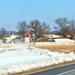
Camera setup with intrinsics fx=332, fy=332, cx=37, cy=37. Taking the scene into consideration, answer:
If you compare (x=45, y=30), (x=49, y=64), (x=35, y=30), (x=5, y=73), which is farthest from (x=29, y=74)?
(x=45, y=30)

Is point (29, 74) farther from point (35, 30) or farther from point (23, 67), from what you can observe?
point (35, 30)

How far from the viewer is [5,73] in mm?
21844

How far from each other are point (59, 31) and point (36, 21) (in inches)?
549

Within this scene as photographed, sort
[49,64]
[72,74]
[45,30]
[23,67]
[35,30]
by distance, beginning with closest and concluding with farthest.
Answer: [72,74] < [23,67] < [49,64] < [35,30] < [45,30]

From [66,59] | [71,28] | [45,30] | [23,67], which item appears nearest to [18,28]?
[45,30]

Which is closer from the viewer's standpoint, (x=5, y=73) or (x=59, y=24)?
(x=5, y=73)

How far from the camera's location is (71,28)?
565 ft

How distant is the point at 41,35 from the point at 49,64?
442 ft

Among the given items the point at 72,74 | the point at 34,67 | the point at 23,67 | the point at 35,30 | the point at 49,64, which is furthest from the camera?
the point at 35,30

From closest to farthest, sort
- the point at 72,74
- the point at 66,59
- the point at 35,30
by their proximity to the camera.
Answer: the point at 72,74, the point at 66,59, the point at 35,30

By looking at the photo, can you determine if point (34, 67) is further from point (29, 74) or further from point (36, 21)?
point (36, 21)

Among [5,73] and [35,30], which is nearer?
[5,73]

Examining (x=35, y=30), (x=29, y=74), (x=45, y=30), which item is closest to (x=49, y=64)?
(x=29, y=74)

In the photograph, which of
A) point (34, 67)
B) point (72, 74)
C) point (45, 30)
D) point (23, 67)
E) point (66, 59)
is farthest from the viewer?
point (45, 30)
